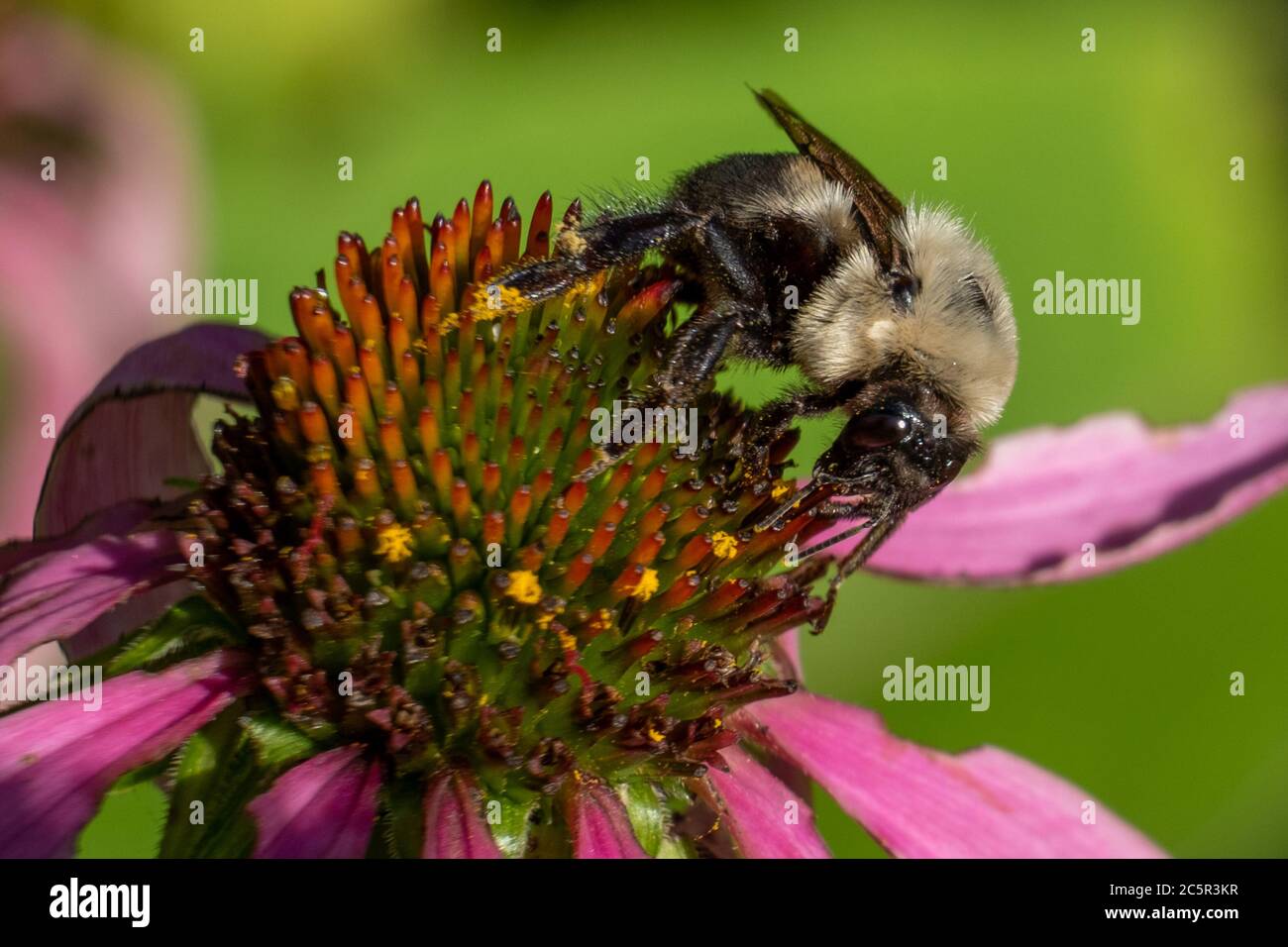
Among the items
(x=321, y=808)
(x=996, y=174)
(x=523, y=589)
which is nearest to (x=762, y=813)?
(x=523, y=589)

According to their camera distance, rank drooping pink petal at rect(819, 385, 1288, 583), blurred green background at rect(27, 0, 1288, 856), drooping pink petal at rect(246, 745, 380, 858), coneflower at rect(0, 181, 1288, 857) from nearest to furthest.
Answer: drooping pink petal at rect(246, 745, 380, 858) < coneflower at rect(0, 181, 1288, 857) < drooping pink petal at rect(819, 385, 1288, 583) < blurred green background at rect(27, 0, 1288, 856)

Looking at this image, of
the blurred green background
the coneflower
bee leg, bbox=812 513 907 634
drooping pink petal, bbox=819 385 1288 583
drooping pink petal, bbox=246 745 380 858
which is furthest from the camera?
the blurred green background

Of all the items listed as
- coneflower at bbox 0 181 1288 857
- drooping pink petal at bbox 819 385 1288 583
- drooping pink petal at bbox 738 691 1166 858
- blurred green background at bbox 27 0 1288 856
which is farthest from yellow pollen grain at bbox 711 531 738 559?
blurred green background at bbox 27 0 1288 856

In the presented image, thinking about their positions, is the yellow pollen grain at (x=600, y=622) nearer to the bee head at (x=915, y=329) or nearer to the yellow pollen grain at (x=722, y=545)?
the yellow pollen grain at (x=722, y=545)

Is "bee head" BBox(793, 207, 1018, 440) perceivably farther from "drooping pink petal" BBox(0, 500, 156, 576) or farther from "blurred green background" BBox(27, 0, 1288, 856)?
"blurred green background" BBox(27, 0, 1288, 856)

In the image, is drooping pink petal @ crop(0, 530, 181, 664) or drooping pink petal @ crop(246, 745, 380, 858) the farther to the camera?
drooping pink petal @ crop(0, 530, 181, 664)

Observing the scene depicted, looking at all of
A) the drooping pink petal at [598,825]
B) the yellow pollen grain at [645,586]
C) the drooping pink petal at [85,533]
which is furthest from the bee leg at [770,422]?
the drooping pink petal at [85,533]

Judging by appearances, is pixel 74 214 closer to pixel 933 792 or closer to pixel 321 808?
pixel 321 808
